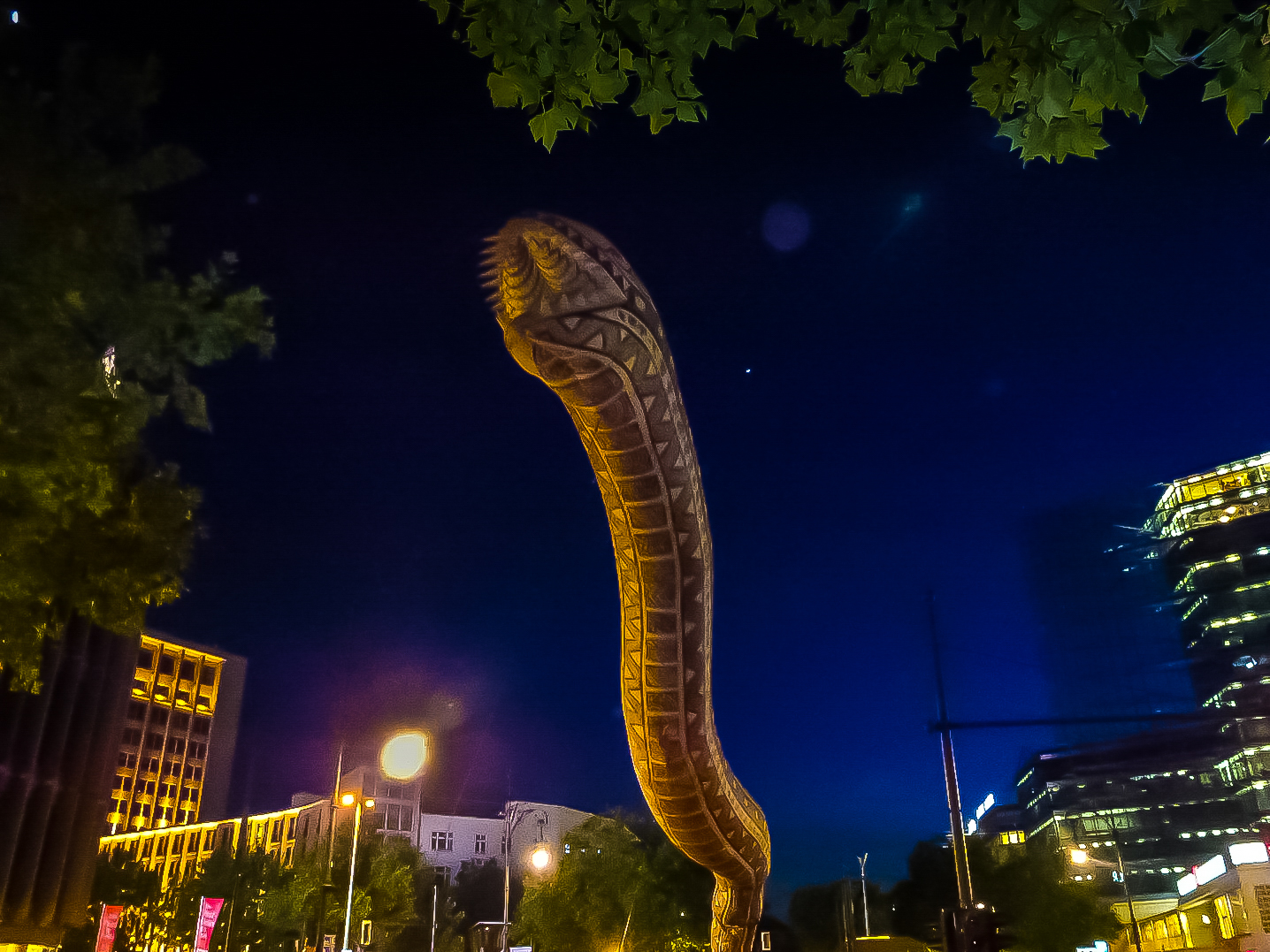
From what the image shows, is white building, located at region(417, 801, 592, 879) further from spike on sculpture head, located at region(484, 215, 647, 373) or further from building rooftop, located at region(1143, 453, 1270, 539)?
spike on sculpture head, located at region(484, 215, 647, 373)

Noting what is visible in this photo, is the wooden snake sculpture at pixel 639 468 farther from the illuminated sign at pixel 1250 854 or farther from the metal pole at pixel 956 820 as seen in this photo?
the illuminated sign at pixel 1250 854

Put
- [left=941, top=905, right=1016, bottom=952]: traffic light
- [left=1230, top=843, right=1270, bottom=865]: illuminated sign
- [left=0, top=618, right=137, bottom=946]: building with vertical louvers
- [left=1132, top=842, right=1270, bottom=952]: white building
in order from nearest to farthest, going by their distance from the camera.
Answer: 1. [left=941, top=905, right=1016, bottom=952]: traffic light
2. [left=0, top=618, right=137, bottom=946]: building with vertical louvers
3. [left=1132, top=842, right=1270, bottom=952]: white building
4. [left=1230, top=843, right=1270, bottom=865]: illuminated sign

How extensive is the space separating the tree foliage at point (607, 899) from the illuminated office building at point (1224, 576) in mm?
73633

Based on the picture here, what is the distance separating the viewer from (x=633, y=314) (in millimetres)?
8336

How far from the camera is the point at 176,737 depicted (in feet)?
399

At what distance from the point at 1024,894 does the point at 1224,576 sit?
69087 millimetres

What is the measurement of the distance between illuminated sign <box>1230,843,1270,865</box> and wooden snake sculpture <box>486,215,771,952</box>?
53.5 metres

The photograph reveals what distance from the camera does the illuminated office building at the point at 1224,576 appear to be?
98938mm

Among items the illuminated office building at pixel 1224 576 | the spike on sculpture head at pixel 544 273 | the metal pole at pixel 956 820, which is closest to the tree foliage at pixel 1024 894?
the metal pole at pixel 956 820

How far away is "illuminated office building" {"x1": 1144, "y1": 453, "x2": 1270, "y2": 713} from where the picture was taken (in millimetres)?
98938

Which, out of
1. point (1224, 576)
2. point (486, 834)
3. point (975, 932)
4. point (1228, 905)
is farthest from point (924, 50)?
point (486, 834)

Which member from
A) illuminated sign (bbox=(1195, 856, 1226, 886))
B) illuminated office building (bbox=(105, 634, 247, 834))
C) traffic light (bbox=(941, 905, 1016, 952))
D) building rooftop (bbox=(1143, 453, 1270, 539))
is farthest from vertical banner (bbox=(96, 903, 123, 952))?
building rooftop (bbox=(1143, 453, 1270, 539))

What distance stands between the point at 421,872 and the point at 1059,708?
86341mm

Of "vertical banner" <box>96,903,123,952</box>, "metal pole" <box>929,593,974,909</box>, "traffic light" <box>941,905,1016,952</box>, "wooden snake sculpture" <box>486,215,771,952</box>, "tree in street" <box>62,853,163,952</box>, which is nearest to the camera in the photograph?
"wooden snake sculpture" <box>486,215,771,952</box>
